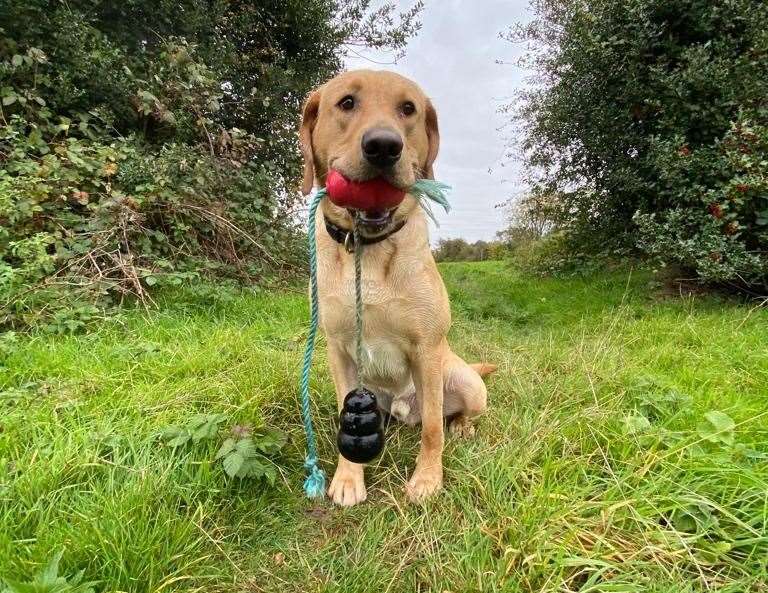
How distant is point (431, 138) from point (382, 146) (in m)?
0.79

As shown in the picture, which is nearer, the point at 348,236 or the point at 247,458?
the point at 247,458

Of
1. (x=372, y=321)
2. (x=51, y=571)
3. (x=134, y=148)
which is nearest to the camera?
(x=51, y=571)

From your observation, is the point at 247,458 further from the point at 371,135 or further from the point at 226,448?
the point at 371,135

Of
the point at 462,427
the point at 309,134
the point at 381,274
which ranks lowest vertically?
the point at 462,427

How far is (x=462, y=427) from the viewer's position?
2.33 metres

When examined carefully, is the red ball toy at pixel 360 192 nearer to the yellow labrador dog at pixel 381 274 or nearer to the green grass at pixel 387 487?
the yellow labrador dog at pixel 381 274

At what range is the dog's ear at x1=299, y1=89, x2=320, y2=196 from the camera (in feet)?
6.71

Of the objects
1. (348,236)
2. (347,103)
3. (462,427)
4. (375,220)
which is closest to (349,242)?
(348,236)

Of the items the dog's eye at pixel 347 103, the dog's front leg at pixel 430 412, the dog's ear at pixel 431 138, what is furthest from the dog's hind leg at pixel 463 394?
the dog's eye at pixel 347 103

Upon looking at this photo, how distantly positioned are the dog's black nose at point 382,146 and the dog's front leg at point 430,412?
2.62 ft

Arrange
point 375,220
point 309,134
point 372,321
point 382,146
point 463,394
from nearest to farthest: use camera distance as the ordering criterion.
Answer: point 382,146, point 375,220, point 372,321, point 309,134, point 463,394

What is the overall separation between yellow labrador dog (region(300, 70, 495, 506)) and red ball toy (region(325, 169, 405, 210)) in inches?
4.6

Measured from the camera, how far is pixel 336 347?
201 centimetres

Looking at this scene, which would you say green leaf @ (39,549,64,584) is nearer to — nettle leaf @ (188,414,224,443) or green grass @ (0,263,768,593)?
green grass @ (0,263,768,593)
